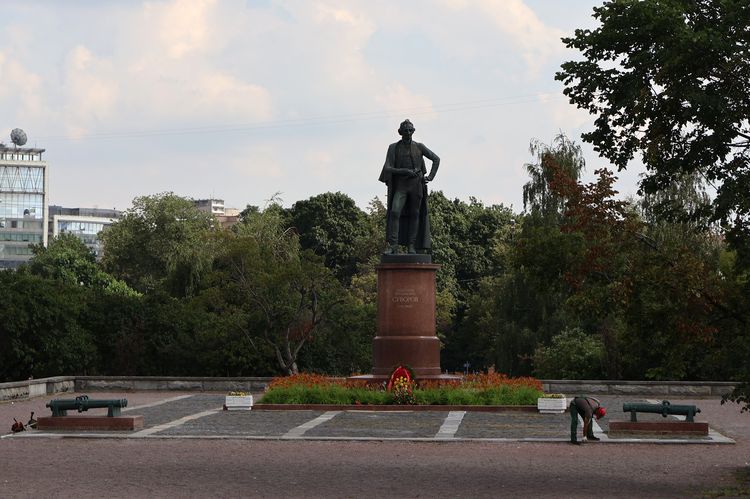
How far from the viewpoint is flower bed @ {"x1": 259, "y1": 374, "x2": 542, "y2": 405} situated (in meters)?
26.6

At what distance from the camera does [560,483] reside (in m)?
15.2

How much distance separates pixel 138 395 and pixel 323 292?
8.33 metres

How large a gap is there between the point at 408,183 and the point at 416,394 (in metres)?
5.68

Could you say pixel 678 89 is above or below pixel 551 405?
above

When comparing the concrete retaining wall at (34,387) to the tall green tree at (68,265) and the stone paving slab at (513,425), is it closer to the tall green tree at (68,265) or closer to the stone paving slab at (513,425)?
the stone paving slab at (513,425)

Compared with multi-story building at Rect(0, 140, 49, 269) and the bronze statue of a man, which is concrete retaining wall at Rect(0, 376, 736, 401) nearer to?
the bronze statue of a man

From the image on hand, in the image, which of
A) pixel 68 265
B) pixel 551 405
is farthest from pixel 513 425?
pixel 68 265

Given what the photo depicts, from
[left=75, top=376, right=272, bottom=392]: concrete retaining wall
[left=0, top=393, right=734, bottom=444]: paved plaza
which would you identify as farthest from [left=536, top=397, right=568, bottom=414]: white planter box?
[left=75, top=376, right=272, bottom=392]: concrete retaining wall

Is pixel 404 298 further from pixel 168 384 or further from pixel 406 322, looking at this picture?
pixel 168 384

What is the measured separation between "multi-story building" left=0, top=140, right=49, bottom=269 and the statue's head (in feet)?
552

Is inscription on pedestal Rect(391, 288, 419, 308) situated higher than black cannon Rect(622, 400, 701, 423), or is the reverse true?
inscription on pedestal Rect(391, 288, 419, 308)

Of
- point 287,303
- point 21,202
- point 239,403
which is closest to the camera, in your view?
point 239,403

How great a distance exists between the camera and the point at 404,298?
2834 cm

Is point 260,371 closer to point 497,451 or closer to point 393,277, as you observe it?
point 393,277
